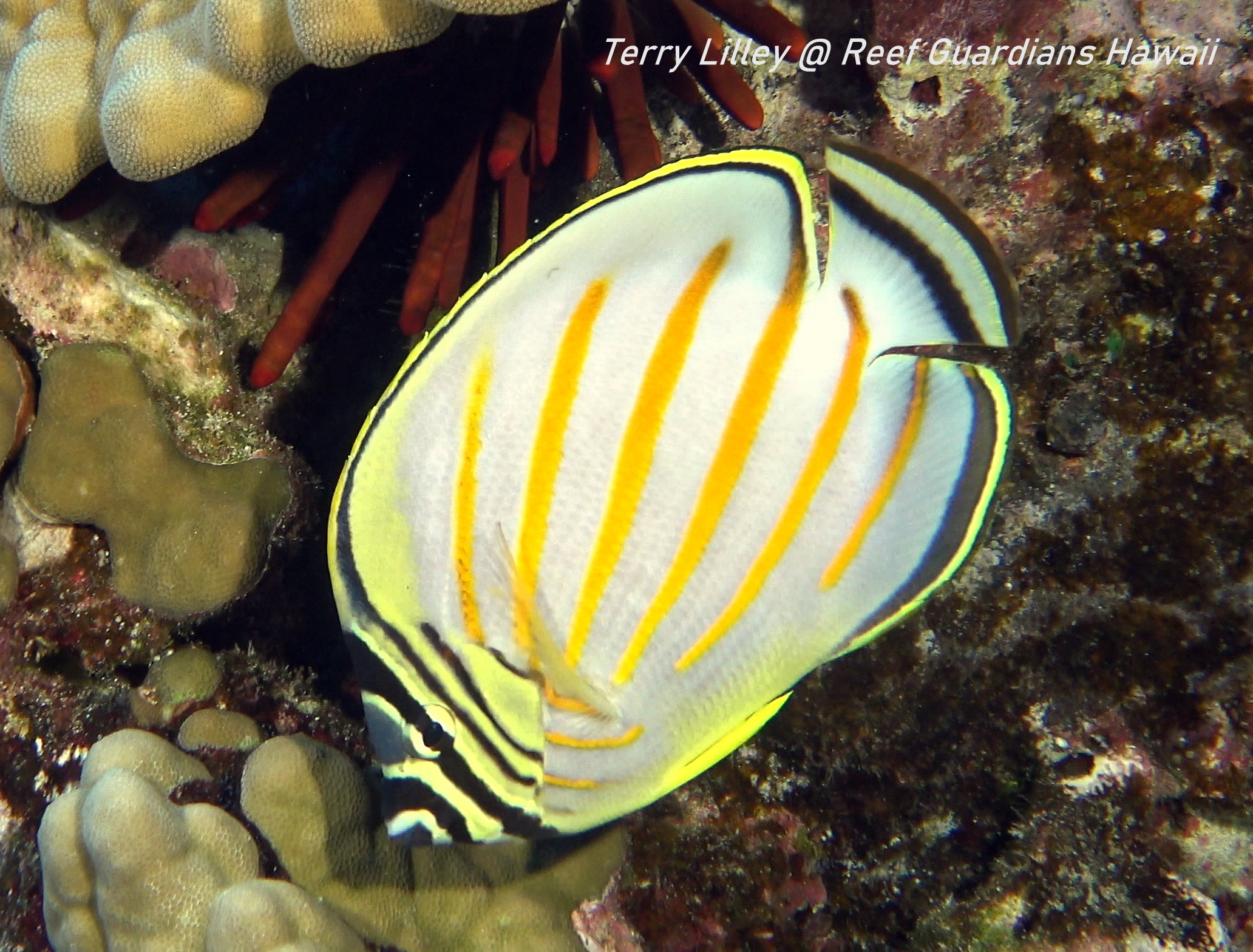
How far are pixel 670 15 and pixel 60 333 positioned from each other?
1.95m

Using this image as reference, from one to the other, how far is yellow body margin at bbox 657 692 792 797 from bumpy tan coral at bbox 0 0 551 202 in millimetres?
1454

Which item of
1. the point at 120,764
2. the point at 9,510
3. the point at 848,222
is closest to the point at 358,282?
the point at 9,510

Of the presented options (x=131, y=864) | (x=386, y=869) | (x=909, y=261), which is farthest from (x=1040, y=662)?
(x=131, y=864)

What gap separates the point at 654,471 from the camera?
1207mm

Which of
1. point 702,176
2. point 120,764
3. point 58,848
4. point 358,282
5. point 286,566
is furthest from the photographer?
point 358,282

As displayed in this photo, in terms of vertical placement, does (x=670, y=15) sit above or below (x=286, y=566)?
above

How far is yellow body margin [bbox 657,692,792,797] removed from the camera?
1318 millimetres

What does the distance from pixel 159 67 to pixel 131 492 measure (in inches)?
42.6

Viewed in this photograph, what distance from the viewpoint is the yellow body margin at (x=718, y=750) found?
4.33ft

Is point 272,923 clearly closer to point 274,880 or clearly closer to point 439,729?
point 274,880

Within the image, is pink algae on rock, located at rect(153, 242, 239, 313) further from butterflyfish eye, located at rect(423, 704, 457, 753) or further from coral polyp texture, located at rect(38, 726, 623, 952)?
butterflyfish eye, located at rect(423, 704, 457, 753)

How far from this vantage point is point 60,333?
2.29m

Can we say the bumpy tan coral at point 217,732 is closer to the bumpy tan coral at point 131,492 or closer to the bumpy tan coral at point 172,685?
the bumpy tan coral at point 172,685

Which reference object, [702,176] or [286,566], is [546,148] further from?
[286,566]
